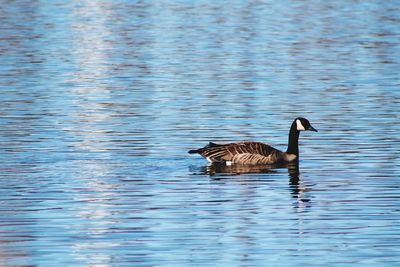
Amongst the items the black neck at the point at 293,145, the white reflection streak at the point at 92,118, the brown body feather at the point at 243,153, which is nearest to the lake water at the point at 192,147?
the white reflection streak at the point at 92,118

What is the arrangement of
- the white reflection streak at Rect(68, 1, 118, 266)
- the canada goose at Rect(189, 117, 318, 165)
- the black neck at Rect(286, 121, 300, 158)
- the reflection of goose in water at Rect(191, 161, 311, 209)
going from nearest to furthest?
the white reflection streak at Rect(68, 1, 118, 266), the reflection of goose in water at Rect(191, 161, 311, 209), the canada goose at Rect(189, 117, 318, 165), the black neck at Rect(286, 121, 300, 158)

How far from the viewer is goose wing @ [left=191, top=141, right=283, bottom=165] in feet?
95.0

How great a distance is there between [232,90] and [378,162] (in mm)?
15800

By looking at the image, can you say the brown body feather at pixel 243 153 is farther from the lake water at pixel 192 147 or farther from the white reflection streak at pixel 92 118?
the white reflection streak at pixel 92 118

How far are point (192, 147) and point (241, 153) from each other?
222cm

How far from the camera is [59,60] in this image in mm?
55562

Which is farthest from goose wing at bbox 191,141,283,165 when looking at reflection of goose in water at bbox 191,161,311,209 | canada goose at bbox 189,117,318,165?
reflection of goose in water at bbox 191,161,311,209

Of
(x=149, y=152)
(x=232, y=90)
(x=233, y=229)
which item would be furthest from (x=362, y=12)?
(x=233, y=229)

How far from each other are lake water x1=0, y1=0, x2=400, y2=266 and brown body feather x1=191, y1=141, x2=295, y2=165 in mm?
507

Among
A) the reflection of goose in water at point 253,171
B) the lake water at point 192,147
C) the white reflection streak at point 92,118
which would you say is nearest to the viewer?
the white reflection streak at point 92,118

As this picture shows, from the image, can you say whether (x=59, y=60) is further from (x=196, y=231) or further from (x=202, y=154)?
(x=196, y=231)

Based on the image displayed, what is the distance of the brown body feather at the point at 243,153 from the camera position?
2895 cm

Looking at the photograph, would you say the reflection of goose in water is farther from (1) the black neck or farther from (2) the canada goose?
(1) the black neck

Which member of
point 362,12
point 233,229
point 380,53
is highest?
point 233,229
